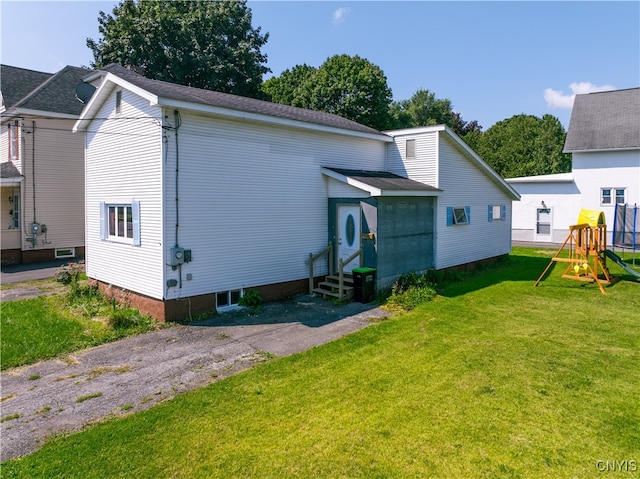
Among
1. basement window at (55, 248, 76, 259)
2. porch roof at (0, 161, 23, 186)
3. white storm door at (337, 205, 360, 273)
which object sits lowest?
basement window at (55, 248, 76, 259)

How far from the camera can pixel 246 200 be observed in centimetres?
1099

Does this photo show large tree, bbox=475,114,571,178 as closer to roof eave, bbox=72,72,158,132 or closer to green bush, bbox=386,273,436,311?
green bush, bbox=386,273,436,311

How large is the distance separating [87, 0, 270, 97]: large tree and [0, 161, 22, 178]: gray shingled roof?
1355 cm

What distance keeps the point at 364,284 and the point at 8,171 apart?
635 inches

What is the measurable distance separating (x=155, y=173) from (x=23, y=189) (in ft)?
38.6

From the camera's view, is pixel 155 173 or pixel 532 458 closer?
pixel 532 458

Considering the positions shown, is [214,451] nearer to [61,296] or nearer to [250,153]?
[250,153]

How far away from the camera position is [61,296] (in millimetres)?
12336

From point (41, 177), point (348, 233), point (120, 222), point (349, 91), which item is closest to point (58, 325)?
point (120, 222)

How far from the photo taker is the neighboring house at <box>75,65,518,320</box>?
9805 mm

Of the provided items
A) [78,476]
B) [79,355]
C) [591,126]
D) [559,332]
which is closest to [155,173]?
[79,355]

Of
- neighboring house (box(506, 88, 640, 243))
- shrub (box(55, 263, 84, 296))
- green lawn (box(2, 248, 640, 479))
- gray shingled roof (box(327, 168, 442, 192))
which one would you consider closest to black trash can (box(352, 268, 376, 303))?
gray shingled roof (box(327, 168, 442, 192))

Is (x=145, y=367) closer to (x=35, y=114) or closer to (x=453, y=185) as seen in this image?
(x=453, y=185)

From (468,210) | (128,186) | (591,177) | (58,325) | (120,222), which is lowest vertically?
(58,325)
